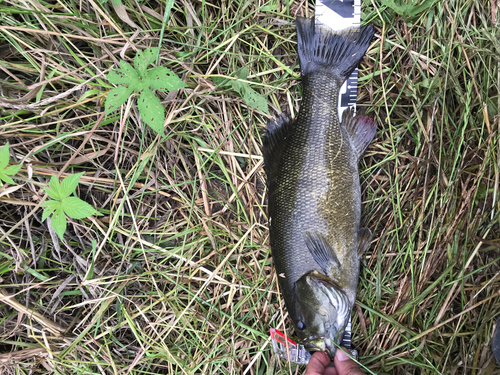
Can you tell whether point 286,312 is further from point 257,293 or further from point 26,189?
point 26,189

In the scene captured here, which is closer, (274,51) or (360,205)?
(360,205)

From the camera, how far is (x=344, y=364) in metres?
2.11

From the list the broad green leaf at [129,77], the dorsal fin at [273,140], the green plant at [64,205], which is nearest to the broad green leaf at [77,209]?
the green plant at [64,205]

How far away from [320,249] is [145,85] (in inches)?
59.1

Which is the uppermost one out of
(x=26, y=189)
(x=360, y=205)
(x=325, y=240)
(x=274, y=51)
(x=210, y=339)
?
(x=274, y=51)

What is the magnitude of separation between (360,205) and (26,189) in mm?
2391

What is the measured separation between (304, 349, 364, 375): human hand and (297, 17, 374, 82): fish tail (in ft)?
6.12

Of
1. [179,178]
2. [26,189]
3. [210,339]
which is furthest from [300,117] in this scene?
[26,189]

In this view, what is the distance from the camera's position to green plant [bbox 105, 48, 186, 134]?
1.88m

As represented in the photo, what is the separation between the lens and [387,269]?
223 cm

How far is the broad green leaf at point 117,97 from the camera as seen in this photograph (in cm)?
191

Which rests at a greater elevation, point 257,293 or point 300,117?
→ point 300,117

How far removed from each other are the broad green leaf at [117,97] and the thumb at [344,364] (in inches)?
82.3

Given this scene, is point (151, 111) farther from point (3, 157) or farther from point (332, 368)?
point (332, 368)
